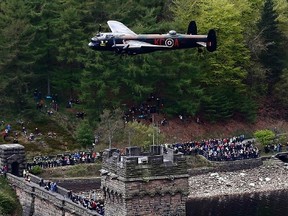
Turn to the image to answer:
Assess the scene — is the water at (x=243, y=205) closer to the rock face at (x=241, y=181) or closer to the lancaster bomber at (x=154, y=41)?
the rock face at (x=241, y=181)

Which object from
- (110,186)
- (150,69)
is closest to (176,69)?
(150,69)

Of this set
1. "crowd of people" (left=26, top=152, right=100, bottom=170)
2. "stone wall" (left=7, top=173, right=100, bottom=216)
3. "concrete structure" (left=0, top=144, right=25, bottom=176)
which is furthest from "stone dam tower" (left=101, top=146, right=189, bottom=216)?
"crowd of people" (left=26, top=152, right=100, bottom=170)

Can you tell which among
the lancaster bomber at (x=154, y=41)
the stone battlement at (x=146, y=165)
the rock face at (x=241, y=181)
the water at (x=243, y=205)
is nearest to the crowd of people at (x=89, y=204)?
the lancaster bomber at (x=154, y=41)

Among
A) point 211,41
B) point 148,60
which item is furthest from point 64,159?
point 211,41

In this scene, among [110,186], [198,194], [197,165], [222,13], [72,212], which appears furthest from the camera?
[222,13]

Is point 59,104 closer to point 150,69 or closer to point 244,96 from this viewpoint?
point 150,69
